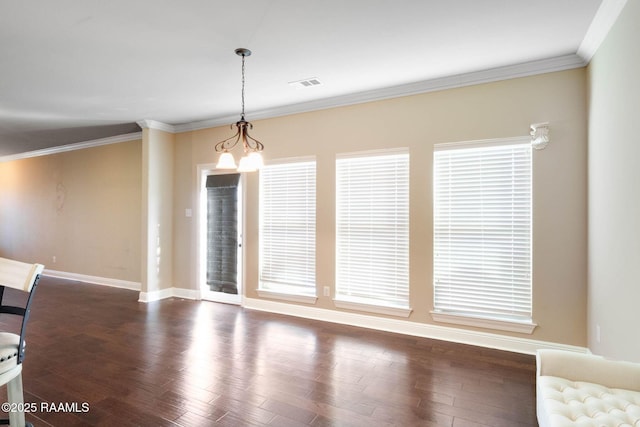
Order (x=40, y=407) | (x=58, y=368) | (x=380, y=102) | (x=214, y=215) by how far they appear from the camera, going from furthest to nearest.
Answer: (x=214, y=215) < (x=380, y=102) < (x=58, y=368) < (x=40, y=407)

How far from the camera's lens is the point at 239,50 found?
10.1 ft

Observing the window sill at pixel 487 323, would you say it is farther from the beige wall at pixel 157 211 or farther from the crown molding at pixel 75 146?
the crown molding at pixel 75 146

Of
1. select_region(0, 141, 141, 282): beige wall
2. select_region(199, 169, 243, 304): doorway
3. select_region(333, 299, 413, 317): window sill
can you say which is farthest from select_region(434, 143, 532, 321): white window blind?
select_region(0, 141, 141, 282): beige wall

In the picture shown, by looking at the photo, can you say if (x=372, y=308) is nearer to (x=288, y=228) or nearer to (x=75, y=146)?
(x=288, y=228)

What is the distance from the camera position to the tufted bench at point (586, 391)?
1.64 m

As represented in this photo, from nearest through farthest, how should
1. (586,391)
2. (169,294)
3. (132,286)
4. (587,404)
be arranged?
(587,404)
(586,391)
(169,294)
(132,286)

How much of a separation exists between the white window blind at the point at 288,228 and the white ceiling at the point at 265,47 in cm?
98

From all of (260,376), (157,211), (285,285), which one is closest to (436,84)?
(285,285)

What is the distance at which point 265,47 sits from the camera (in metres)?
3.06

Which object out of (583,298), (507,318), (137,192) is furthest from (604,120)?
(137,192)

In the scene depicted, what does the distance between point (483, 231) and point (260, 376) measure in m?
2.68

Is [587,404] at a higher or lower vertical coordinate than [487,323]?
higher

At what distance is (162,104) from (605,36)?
4872 millimetres

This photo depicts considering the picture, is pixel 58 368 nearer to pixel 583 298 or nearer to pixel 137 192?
pixel 137 192
